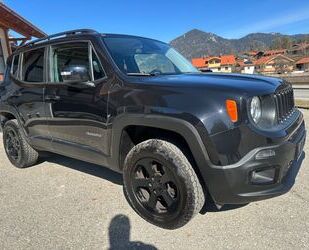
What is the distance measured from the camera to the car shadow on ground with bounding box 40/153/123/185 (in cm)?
496

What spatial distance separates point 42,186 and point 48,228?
4.31 feet

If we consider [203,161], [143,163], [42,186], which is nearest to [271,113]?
[203,161]

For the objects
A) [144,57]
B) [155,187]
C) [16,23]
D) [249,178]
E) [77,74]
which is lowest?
Result: [155,187]

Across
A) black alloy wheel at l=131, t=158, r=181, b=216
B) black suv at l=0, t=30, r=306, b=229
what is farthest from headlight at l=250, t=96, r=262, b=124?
black alloy wheel at l=131, t=158, r=181, b=216

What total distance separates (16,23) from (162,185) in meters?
13.0

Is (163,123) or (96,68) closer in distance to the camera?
(163,123)

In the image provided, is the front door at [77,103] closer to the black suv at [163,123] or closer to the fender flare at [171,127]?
the black suv at [163,123]

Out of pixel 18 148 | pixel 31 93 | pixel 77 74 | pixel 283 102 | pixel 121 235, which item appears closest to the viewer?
pixel 121 235

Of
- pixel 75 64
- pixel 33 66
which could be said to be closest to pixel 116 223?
pixel 75 64

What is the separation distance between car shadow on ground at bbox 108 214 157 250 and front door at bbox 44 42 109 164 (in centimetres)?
70

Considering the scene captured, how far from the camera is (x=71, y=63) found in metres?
4.24

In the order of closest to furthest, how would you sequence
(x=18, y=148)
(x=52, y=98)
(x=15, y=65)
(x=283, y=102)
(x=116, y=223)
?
(x=283, y=102)
(x=116, y=223)
(x=52, y=98)
(x=15, y=65)
(x=18, y=148)

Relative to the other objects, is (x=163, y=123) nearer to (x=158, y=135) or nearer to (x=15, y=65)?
(x=158, y=135)

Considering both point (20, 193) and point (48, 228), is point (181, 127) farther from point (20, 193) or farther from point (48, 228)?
point (20, 193)
